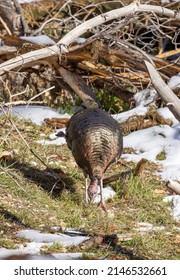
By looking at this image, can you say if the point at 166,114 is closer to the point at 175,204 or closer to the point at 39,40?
the point at 39,40

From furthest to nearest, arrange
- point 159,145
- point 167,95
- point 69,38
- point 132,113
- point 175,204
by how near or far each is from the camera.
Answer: point 132,113, point 159,145, point 69,38, point 175,204, point 167,95

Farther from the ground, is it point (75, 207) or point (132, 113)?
point (132, 113)

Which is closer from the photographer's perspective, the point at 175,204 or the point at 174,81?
the point at 175,204

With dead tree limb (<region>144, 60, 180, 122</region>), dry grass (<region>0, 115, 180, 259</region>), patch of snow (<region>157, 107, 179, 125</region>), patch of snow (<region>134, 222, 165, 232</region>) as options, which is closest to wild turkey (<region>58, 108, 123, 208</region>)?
dry grass (<region>0, 115, 180, 259</region>)

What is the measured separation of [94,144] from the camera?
21.9ft

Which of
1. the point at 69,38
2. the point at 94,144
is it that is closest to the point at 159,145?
the point at 69,38

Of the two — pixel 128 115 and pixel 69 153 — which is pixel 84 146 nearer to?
pixel 69 153

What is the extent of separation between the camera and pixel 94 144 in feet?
21.9

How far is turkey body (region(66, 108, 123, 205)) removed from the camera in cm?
661

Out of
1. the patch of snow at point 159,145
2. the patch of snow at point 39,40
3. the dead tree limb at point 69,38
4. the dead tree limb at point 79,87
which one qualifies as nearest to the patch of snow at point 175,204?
the patch of snow at point 159,145

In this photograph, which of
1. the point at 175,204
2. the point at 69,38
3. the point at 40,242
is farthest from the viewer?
the point at 69,38

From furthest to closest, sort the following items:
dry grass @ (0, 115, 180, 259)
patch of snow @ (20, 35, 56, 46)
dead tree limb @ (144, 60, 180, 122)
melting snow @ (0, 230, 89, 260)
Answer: patch of snow @ (20, 35, 56, 46), dead tree limb @ (144, 60, 180, 122), dry grass @ (0, 115, 180, 259), melting snow @ (0, 230, 89, 260)

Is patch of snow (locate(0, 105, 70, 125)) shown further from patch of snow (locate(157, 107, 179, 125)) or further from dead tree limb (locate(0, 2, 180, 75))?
dead tree limb (locate(0, 2, 180, 75))

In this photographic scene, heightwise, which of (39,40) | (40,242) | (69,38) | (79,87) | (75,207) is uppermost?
(39,40)
